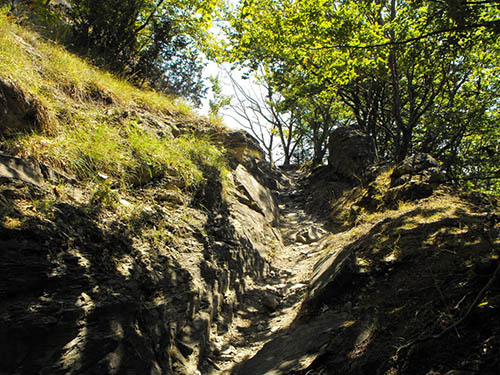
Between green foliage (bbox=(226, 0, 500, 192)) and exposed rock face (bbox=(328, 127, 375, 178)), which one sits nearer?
green foliage (bbox=(226, 0, 500, 192))

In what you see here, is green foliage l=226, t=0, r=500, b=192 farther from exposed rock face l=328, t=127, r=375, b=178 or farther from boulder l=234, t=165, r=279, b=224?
boulder l=234, t=165, r=279, b=224

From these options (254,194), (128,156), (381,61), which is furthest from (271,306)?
(381,61)

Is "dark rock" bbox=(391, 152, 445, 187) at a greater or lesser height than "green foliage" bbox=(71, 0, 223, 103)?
lesser

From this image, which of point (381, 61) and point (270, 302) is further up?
point (381, 61)

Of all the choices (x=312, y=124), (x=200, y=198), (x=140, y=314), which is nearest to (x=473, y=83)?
(x=312, y=124)

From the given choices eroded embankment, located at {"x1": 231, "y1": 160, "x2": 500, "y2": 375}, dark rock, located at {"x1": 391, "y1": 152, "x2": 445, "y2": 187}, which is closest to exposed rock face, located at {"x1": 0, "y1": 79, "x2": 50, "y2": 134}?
eroded embankment, located at {"x1": 231, "y1": 160, "x2": 500, "y2": 375}

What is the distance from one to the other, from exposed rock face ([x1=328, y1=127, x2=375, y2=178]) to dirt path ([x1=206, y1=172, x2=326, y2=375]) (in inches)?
149

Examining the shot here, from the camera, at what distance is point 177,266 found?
325 cm

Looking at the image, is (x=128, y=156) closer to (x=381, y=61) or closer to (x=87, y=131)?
(x=87, y=131)

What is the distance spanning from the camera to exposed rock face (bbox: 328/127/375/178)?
9.82m

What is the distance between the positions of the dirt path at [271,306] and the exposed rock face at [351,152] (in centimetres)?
379

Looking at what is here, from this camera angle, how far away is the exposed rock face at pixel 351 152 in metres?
9.82

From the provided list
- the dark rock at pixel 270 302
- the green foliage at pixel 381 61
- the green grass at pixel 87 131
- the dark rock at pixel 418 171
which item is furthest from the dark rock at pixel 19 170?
the dark rock at pixel 418 171

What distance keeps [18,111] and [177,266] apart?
97.3 inches
